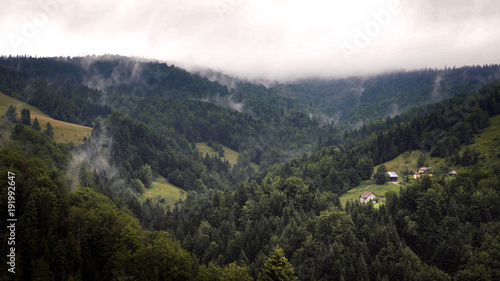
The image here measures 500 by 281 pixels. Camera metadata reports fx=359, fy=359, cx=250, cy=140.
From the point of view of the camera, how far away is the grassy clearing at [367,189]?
142m

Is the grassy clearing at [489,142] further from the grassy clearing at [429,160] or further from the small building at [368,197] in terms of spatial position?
the small building at [368,197]

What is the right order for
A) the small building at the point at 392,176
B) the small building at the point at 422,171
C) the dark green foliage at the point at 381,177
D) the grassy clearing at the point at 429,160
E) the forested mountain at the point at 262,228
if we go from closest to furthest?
the forested mountain at the point at 262,228 < the grassy clearing at the point at 429,160 < the small building at the point at 422,171 < the dark green foliage at the point at 381,177 < the small building at the point at 392,176

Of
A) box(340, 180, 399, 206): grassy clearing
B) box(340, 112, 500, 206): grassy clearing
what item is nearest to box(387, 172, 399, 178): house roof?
box(340, 112, 500, 206): grassy clearing

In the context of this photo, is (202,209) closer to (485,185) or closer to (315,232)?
(315,232)

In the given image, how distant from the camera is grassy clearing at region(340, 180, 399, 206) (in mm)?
142175

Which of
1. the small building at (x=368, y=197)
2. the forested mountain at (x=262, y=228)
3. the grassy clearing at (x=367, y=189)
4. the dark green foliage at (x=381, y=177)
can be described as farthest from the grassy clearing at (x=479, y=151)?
the small building at (x=368, y=197)

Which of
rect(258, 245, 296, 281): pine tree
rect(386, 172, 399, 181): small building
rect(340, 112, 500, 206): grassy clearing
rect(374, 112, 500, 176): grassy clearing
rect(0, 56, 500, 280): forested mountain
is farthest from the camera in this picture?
rect(386, 172, 399, 181): small building

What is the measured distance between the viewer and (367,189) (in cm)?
15138

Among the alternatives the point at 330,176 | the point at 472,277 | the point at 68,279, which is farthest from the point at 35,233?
the point at 330,176

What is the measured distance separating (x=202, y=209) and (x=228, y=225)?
21.7 metres

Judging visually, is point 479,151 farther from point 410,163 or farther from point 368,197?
point 368,197

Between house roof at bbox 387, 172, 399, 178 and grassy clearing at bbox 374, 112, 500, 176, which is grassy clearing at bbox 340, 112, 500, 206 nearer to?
grassy clearing at bbox 374, 112, 500, 176

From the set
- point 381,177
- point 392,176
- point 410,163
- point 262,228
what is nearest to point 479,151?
point 410,163

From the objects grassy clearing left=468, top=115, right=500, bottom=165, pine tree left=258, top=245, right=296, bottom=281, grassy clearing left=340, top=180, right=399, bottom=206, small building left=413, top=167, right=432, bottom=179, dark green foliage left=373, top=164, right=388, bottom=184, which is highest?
grassy clearing left=468, top=115, right=500, bottom=165
